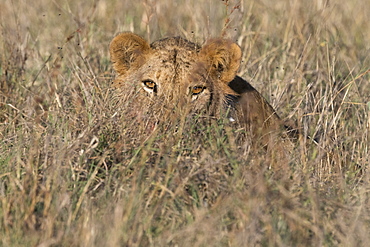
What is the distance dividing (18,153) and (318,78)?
4.12 m

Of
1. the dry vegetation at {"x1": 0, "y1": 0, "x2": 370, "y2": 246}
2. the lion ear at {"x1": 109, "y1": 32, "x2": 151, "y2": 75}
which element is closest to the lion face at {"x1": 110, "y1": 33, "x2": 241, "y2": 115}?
the lion ear at {"x1": 109, "y1": 32, "x2": 151, "y2": 75}

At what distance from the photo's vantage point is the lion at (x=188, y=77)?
5.82 m

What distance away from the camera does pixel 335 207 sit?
4816 millimetres

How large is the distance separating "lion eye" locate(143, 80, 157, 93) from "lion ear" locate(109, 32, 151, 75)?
32 cm

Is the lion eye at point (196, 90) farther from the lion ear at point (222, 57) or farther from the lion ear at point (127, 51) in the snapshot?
the lion ear at point (127, 51)

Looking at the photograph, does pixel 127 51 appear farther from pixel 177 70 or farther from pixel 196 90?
pixel 196 90

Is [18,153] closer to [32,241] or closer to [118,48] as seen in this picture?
[32,241]

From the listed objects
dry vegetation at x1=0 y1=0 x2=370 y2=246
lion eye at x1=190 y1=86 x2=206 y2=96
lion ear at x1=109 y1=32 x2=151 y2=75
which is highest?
lion ear at x1=109 y1=32 x2=151 y2=75

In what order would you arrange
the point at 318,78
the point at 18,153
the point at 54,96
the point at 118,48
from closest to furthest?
1. the point at 18,153
2. the point at 118,48
3. the point at 54,96
4. the point at 318,78

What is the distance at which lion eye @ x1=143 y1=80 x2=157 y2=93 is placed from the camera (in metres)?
5.93

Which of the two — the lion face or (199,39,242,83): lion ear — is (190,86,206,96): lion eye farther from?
(199,39,242,83): lion ear

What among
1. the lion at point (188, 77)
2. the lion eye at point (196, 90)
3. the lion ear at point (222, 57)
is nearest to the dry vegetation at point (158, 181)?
the lion at point (188, 77)

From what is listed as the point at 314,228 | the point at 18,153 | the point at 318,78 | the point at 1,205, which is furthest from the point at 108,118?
the point at 318,78

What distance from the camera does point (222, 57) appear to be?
625 centimetres
